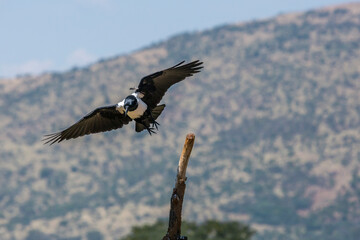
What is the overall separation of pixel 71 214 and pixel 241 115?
46538mm

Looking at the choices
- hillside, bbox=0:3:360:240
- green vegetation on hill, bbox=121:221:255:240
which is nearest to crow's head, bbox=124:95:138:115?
green vegetation on hill, bbox=121:221:255:240

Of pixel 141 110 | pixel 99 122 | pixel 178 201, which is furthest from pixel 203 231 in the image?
pixel 178 201

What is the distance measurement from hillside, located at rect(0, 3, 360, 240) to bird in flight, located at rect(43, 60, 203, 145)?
8731 centimetres

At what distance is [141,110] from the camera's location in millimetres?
15531

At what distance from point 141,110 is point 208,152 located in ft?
417

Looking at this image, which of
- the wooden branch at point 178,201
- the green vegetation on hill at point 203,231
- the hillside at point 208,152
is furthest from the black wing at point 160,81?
the hillside at point 208,152

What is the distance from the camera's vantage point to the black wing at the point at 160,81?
15.8m

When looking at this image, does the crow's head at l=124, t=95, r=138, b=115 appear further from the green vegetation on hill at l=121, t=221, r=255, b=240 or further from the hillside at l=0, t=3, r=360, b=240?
the hillside at l=0, t=3, r=360, b=240

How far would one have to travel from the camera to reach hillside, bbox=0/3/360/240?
124125 millimetres

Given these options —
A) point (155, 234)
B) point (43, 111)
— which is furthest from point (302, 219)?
point (155, 234)

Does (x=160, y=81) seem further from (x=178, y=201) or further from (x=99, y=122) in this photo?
(x=178, y=201)

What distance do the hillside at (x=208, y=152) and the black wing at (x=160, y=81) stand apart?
287 ft

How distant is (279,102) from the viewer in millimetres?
157375

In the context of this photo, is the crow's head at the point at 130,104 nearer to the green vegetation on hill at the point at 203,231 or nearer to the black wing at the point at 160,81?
the black wing at the point at 160,81
